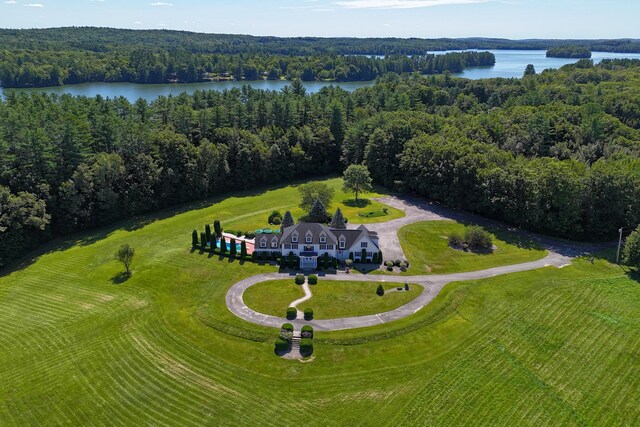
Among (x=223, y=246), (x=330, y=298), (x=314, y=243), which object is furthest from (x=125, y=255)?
(x=330, y=298)

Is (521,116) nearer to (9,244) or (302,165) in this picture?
(302,165)

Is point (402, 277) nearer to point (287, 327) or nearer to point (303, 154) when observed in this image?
point (287, 327)

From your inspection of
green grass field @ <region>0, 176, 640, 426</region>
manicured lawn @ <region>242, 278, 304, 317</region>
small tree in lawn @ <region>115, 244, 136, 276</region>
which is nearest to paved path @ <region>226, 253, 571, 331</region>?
manicured lawn @ <region>242, 278, 304, 317</region>

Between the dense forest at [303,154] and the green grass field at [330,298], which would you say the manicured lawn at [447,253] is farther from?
the green grass field at [330,298]

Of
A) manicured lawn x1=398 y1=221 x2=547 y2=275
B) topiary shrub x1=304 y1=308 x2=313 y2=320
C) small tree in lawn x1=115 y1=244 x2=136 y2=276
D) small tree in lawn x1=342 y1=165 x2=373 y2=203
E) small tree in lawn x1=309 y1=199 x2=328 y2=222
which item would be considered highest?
small tree in lawn x1=342 y1=165 x2=373 y2=203

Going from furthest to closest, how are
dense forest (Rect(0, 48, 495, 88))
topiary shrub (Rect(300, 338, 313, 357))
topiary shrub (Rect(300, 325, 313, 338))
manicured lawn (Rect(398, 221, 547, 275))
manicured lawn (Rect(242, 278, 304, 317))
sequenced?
1. dense forest (Rect(0, 48, 495, 88))
2. manicured lawn (Rect(398, 221, 547, 275))
3. manicured lawn (Rect(242, 278, 304, 317))
4. topiary shrub (Rect(300, 325, 313, 338))
5. topiary shrub (Rect(300, 338, 313, 357))

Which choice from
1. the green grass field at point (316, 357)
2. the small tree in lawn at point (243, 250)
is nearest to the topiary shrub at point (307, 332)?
the green grass field at point (316, 357)

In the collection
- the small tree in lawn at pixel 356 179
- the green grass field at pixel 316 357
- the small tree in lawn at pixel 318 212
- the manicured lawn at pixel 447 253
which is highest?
the small tree in lawn at pixel 356 179

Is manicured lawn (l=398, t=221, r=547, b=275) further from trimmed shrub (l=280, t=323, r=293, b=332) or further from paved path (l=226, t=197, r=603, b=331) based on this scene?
trimmed shrub (l=280, t=323, r=293, b=332)
